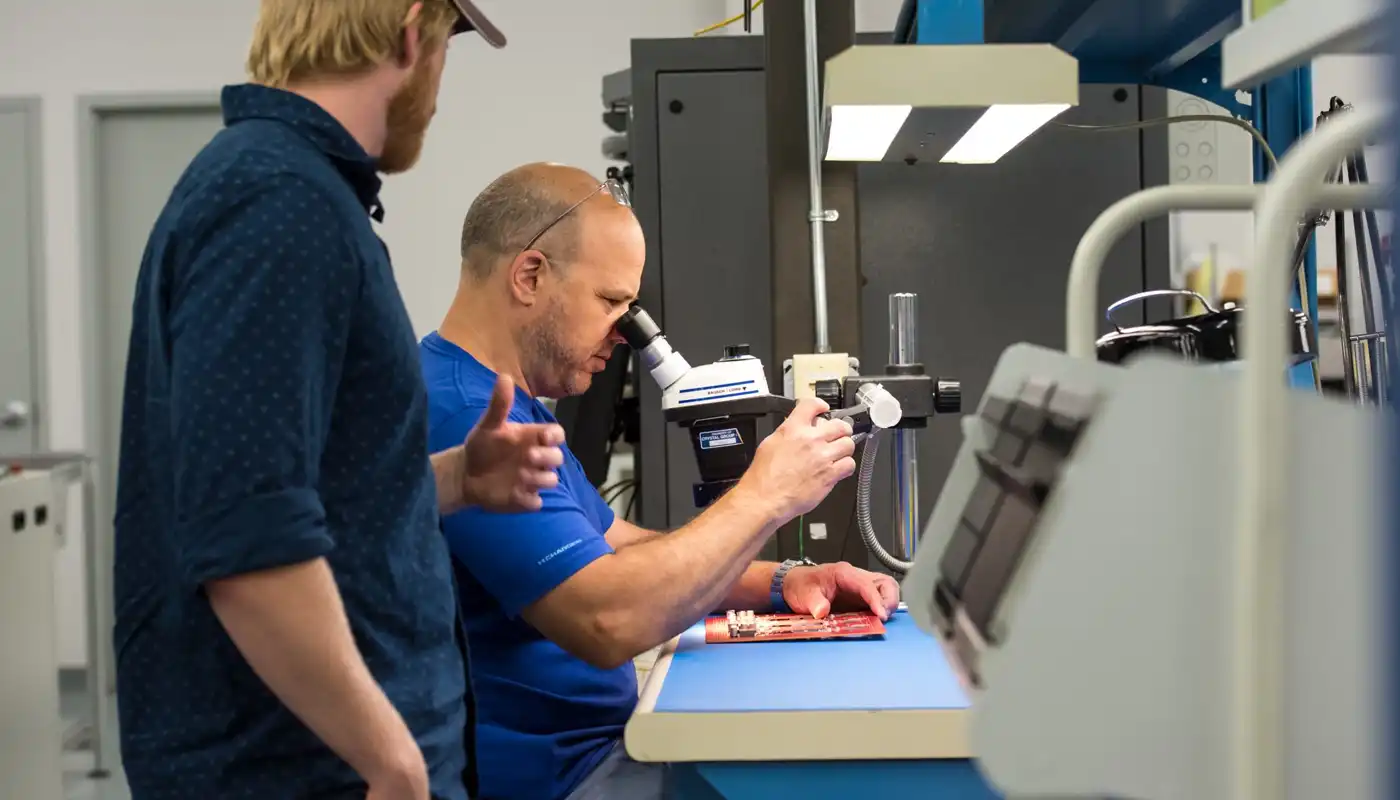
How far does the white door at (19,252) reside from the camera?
4289 millimetres

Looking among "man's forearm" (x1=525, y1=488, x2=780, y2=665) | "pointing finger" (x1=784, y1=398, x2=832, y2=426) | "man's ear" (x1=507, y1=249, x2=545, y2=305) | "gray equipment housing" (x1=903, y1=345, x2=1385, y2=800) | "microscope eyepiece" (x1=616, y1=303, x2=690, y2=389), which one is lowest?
"man's forearm" (x1=525, y1=488, x2=780, y2=665)

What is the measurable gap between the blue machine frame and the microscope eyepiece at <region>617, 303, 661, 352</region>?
631mm

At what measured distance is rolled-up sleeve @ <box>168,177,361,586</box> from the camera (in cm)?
91

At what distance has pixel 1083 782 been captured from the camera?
0.57m

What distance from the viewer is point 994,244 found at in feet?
7.22

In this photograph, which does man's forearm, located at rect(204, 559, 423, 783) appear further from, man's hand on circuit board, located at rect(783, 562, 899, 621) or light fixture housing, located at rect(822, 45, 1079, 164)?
man's hand on circuit board, located at rect(783, 562, 899, 621)

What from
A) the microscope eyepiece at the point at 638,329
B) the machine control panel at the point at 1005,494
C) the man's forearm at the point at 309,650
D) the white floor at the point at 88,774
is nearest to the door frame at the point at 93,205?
the white floor at the point at 88,774

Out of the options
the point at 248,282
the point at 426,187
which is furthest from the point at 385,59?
the point at 426,187

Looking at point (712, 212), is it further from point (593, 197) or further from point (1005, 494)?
point (1005, 494)

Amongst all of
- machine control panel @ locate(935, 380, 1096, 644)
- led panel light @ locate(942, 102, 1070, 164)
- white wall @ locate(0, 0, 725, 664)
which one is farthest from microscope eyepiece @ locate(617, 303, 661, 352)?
white wall @ locate(0, 0, 725, 664)

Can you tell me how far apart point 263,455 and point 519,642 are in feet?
2.17

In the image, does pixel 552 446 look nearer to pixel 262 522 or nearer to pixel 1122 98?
pixel 262 522

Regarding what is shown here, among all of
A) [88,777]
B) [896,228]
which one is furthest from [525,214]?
[88,777]

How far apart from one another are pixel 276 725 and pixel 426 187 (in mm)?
3458
